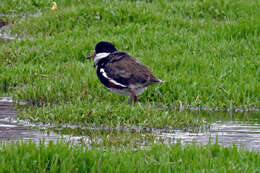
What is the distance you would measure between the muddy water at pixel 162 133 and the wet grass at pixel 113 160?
1146mm

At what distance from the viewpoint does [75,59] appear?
41.5 feet

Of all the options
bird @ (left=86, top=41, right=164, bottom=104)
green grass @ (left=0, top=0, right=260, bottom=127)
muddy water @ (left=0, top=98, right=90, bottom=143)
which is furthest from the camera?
green grass @ (left=0, top=0, right=260, bottom=127)

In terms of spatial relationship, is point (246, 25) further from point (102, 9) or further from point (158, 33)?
point (102, 9)

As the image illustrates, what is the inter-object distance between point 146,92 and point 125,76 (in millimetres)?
1143

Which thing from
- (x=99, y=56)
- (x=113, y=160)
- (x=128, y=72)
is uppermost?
(x=99, y=56)

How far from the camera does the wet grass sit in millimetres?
5766

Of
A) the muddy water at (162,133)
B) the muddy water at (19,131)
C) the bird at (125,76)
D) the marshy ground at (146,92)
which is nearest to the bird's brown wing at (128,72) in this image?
the bird at (125,76)

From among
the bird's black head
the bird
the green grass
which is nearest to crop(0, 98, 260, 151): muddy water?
the green grass

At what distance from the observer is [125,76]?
9438mm

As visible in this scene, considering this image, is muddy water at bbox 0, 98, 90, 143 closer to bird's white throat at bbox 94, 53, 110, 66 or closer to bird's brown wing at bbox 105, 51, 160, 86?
bird's brown wing at bbox 105, 51, 160, 86

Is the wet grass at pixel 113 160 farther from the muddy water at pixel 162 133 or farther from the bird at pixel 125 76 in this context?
the bird at pixel 125 76

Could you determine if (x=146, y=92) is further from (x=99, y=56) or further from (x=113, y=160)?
(x=113, y=160)

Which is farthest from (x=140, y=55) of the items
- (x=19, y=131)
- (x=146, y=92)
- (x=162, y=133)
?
(x=19, y=131)

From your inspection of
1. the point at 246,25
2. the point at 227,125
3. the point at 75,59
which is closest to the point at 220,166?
the point at 227,125
